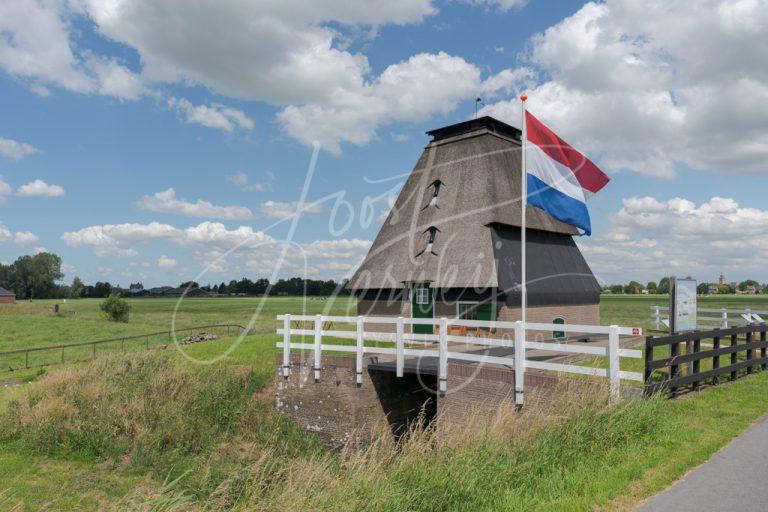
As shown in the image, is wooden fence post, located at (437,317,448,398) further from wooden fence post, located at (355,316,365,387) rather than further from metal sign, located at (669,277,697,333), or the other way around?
metal sign, located at (669,277,697,333)

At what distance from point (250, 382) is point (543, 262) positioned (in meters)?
13.0

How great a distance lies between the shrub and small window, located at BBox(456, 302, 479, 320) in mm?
35944

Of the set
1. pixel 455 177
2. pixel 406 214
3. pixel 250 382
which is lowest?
pixel 250 382

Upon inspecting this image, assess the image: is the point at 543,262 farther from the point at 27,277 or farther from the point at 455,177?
the point at 27,277

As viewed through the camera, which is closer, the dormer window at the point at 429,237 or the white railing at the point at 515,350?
the white railing at the point at 515,350

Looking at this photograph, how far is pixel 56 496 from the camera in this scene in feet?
36.4

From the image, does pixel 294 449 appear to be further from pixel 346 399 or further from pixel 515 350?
pixel 515 350

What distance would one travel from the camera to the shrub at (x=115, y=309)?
4503cm

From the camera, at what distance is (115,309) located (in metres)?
45.1

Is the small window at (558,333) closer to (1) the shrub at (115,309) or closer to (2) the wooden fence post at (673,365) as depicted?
(2) the wooden fence post at (673,365)

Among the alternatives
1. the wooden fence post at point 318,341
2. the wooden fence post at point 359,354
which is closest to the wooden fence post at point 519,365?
the wooden fence post at point 359,354

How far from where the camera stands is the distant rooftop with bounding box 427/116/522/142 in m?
24.4

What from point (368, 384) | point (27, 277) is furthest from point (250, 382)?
point (27, 277)

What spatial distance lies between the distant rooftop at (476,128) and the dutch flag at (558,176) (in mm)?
8598
